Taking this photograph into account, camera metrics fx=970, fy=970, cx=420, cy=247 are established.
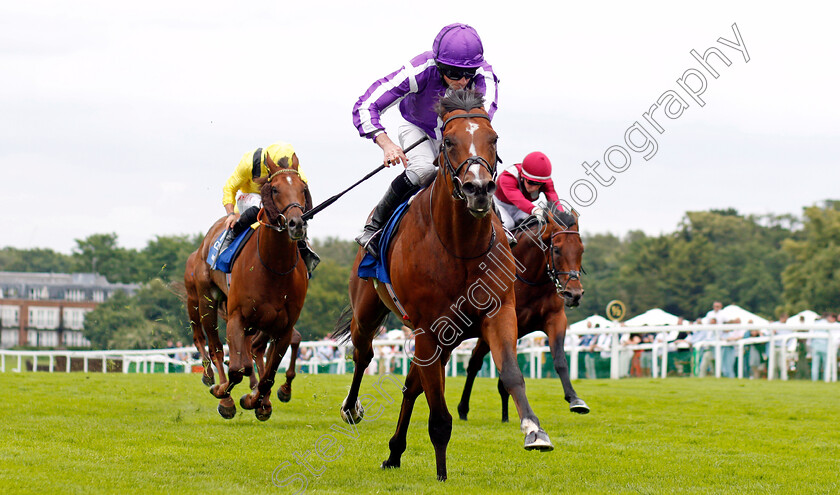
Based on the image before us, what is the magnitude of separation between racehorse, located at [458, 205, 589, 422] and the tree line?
35.9m

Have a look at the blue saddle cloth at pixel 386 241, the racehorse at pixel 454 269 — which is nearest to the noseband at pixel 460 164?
the racehorse at pixel 454 269

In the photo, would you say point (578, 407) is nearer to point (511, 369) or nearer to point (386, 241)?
point (386, 241)

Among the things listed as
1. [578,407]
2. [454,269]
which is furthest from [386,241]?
[578,407]

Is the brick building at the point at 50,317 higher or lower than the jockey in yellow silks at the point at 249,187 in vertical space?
lower

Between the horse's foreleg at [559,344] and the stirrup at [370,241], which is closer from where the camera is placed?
the stirrup at [370,241]

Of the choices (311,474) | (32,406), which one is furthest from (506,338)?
(32,406)

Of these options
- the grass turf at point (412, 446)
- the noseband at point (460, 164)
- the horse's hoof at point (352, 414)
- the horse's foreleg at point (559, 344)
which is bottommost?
the grass turf at point (412, 446)

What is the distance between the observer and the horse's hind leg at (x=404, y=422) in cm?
674

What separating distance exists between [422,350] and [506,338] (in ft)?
1.98

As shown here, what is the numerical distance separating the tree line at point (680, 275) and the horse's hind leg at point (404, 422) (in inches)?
1505

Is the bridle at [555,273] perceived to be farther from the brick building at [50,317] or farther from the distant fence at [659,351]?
the brick building at [50,317]

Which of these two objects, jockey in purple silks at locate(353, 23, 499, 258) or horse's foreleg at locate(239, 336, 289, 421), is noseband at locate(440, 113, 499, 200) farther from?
horse's foreleg at locate(239, 336, 289, 421)

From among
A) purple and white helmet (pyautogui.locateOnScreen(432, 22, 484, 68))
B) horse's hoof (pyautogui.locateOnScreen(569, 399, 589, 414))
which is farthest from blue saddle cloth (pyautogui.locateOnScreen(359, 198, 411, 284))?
horse's hoof (pyautogui.locateOnScreen(569, 399, 589, 414))

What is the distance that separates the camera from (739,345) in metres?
18.5
